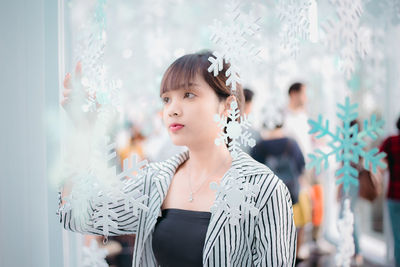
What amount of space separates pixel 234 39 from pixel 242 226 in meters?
0.57

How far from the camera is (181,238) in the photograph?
42.2 inches

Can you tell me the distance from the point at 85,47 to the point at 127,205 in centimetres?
55

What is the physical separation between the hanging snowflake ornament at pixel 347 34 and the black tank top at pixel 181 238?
71 cm

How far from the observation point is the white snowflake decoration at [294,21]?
1.13 meters

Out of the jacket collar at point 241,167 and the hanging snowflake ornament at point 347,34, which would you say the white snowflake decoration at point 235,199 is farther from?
the hanging snowflake ornament at point 347,34

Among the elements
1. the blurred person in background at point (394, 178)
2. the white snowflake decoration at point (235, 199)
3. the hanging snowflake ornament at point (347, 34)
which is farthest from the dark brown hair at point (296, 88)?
the white snowflake decoration at point (235, 199)

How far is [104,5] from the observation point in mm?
1167

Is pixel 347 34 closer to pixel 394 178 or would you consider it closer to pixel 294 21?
pixel 294 21

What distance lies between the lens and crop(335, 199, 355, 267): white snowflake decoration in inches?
48.9

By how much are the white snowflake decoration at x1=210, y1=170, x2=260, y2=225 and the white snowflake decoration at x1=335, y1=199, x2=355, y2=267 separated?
434mm

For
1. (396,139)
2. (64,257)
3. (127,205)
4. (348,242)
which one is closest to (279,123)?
(396,139)

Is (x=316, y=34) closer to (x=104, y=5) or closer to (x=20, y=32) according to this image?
(x=104, y=5)

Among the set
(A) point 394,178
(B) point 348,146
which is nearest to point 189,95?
(B) point 348,146

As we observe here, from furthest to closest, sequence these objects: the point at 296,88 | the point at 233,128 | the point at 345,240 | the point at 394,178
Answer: the point at 296,88, the point at 394,178, the point at 345,240, the point at 233,128
